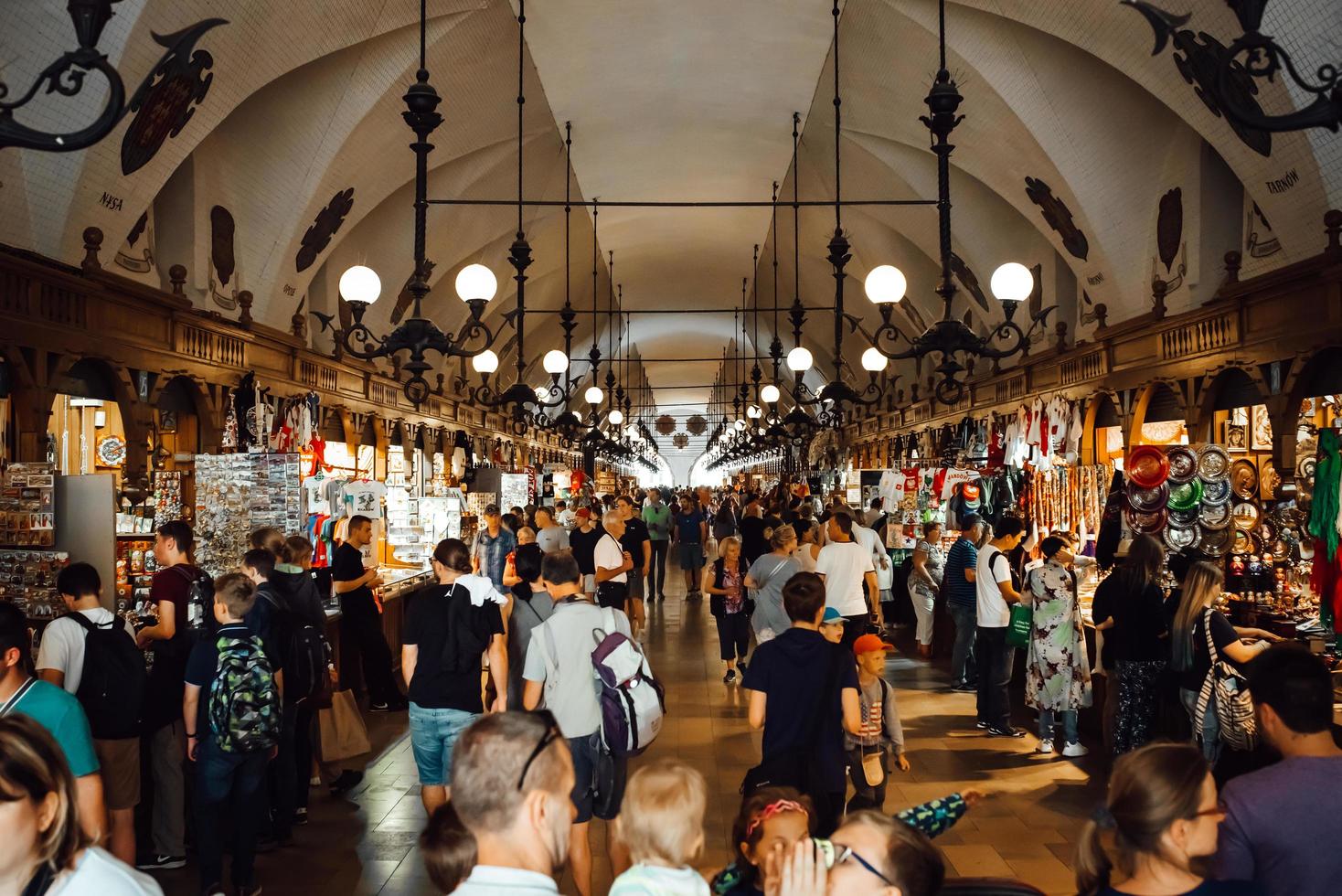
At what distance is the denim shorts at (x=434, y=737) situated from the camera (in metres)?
4.64

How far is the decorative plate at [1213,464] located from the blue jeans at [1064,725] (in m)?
1.80

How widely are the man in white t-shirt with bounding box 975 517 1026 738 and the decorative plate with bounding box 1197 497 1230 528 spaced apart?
1.14m

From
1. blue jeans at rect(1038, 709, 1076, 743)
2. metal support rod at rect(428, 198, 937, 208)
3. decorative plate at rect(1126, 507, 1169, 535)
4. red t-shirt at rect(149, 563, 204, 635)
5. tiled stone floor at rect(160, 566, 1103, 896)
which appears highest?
metal support rod at rect(428, 198, 937, 208)

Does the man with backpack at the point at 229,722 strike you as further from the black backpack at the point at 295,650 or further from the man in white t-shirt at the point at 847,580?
the man in white t-shirt at the point at 847,580

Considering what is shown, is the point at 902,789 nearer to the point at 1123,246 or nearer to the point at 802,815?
the point at 802,815

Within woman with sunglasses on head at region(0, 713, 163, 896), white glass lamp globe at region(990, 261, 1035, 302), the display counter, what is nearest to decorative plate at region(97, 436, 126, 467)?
the display counter

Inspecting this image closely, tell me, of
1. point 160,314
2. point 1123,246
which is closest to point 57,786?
point 160,314

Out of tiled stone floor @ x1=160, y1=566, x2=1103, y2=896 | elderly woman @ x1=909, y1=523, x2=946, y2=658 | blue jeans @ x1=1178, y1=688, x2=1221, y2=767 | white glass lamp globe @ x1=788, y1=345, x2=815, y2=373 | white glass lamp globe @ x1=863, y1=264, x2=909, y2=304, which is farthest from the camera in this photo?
elderly woman @ x1=909, y1=523, x2=946, y2=658

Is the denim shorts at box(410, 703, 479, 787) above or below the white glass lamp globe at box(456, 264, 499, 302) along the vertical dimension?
below

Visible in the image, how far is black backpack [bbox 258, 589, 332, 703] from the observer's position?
16.4ft

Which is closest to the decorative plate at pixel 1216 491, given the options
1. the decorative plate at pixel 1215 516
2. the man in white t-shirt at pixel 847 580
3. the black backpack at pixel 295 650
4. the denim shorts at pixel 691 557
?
the decorative plate at pixel 1215 516

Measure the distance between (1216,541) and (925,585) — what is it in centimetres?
342

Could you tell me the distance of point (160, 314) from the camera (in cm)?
884

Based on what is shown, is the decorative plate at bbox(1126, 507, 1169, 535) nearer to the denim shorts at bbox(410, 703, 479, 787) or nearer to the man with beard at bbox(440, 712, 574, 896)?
the denim shorts at bbox(410, 703, 479, 787)
